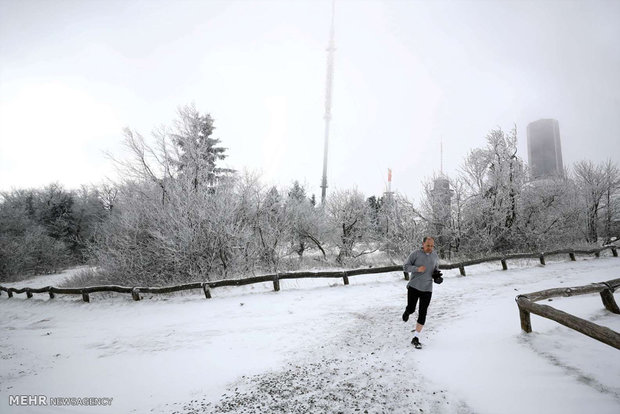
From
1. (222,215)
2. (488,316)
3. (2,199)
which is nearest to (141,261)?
(222,215)

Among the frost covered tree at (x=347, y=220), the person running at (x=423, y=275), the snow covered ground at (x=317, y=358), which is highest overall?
the frost covered tree at (x=347, y=220)

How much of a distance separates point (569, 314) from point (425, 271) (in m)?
1.98

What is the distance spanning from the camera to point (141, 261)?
1146 centimetres

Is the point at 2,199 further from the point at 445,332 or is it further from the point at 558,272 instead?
the point at 558,272

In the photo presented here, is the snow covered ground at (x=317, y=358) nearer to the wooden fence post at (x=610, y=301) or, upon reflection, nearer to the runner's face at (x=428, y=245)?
the wooden fence post at (x=610, y=301)

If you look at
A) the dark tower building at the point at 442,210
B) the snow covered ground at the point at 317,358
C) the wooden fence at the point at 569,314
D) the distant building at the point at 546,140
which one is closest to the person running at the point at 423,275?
the snow covered ground at the point at 317,358

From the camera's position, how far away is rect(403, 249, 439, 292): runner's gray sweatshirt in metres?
4.85

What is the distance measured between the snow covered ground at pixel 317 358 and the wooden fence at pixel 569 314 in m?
0.28

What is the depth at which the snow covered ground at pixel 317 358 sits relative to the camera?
3.27m

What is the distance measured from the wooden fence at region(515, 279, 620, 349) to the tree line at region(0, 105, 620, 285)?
10.2 m

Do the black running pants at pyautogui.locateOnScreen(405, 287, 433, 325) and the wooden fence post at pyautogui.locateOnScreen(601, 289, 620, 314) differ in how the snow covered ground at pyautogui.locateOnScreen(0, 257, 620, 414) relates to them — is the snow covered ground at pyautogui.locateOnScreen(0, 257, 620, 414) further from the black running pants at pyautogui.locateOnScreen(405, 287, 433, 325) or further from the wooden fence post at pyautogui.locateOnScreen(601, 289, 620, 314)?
the black running pants at pyautogui.locateOnScreen(405, 287, 433, 325)

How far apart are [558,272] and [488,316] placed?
8.64 meters

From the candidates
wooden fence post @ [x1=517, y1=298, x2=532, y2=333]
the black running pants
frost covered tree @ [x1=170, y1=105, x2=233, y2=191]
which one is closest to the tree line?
A: frost covered tree @ [x1=170, y1=105, x2=233, y2=191]

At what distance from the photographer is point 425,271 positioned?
4.85m
